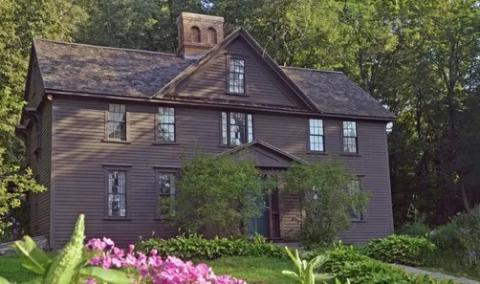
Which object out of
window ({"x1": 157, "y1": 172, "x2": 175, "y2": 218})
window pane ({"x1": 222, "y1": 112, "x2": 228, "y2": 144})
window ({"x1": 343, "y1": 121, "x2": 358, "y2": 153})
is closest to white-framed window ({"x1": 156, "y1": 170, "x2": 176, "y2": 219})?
window ({"x1": 157, "y1": 172, "x2": 175, "y2": 218})

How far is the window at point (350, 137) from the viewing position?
28.3 meters

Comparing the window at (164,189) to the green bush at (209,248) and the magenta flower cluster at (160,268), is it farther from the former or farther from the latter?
the magenta flower cluster at (160,268)

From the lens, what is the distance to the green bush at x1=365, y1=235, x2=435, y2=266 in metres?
18.5

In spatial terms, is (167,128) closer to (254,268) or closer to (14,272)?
(254,268)

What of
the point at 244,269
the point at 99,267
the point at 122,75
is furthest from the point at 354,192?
the point at 99,267

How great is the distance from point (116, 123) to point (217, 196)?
5125 millimetres

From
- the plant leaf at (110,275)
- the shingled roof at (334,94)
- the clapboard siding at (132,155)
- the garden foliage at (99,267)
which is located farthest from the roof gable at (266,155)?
the plant leaf at (110,275)

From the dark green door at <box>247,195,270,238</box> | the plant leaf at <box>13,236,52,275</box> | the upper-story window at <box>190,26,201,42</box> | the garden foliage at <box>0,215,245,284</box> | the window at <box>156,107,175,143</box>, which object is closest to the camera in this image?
the garden foliage at <box>0,215,245,284</box>

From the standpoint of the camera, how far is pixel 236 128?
26.0 m

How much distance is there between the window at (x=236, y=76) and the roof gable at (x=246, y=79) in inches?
7.4

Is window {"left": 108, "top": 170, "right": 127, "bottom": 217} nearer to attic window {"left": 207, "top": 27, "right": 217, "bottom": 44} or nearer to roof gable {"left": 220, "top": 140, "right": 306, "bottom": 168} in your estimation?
roof gable {"left": 220, "top": 140, "right": 306, "bottom": 168}

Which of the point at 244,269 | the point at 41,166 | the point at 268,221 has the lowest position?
the point at 244,269

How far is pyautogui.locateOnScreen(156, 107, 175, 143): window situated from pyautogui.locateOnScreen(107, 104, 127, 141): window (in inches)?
53.0

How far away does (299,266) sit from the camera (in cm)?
359
